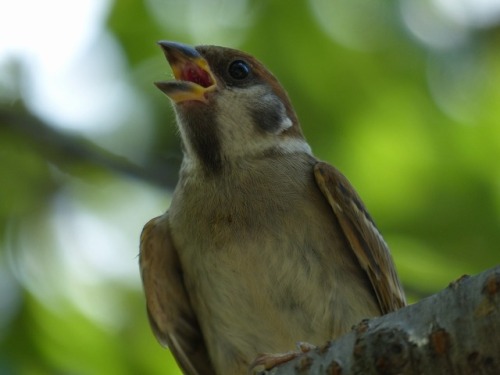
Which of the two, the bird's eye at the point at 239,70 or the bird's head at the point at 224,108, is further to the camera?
the bird's eye at the point at 239,70

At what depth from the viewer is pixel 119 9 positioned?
6.80 metres

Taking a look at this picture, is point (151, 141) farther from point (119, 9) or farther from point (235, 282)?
point (235, 282)

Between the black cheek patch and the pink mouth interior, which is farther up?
the pink mouth interior

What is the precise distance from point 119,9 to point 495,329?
420 centimetres

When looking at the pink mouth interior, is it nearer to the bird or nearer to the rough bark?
the bird

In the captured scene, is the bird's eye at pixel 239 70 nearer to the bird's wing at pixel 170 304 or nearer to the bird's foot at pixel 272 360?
the bird's wing at pixel 170 304

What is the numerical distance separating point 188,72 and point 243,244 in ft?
3.77

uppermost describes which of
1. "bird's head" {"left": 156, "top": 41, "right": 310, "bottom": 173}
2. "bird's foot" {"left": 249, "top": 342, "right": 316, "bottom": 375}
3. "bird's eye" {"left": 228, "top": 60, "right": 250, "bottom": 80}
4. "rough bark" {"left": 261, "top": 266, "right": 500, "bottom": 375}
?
"bird's eye" {"left": 228, "top": 60, "right": 250, "bottom": 80}

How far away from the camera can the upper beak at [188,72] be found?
18.7ft

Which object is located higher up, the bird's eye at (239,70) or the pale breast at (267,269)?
the bird's eye at (239,70)

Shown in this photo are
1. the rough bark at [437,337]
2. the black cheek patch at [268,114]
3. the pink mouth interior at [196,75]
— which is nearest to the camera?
the rough bark at [437,337]

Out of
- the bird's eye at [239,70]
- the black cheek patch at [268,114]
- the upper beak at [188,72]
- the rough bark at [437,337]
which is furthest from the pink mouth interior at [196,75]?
the rough bark at [437,337]

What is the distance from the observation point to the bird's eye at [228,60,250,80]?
593 centimetres

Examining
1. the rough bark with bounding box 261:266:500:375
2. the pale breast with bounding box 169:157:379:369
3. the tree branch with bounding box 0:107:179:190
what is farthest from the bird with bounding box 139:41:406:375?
the rough bark with bounding box 261:266:500:375
